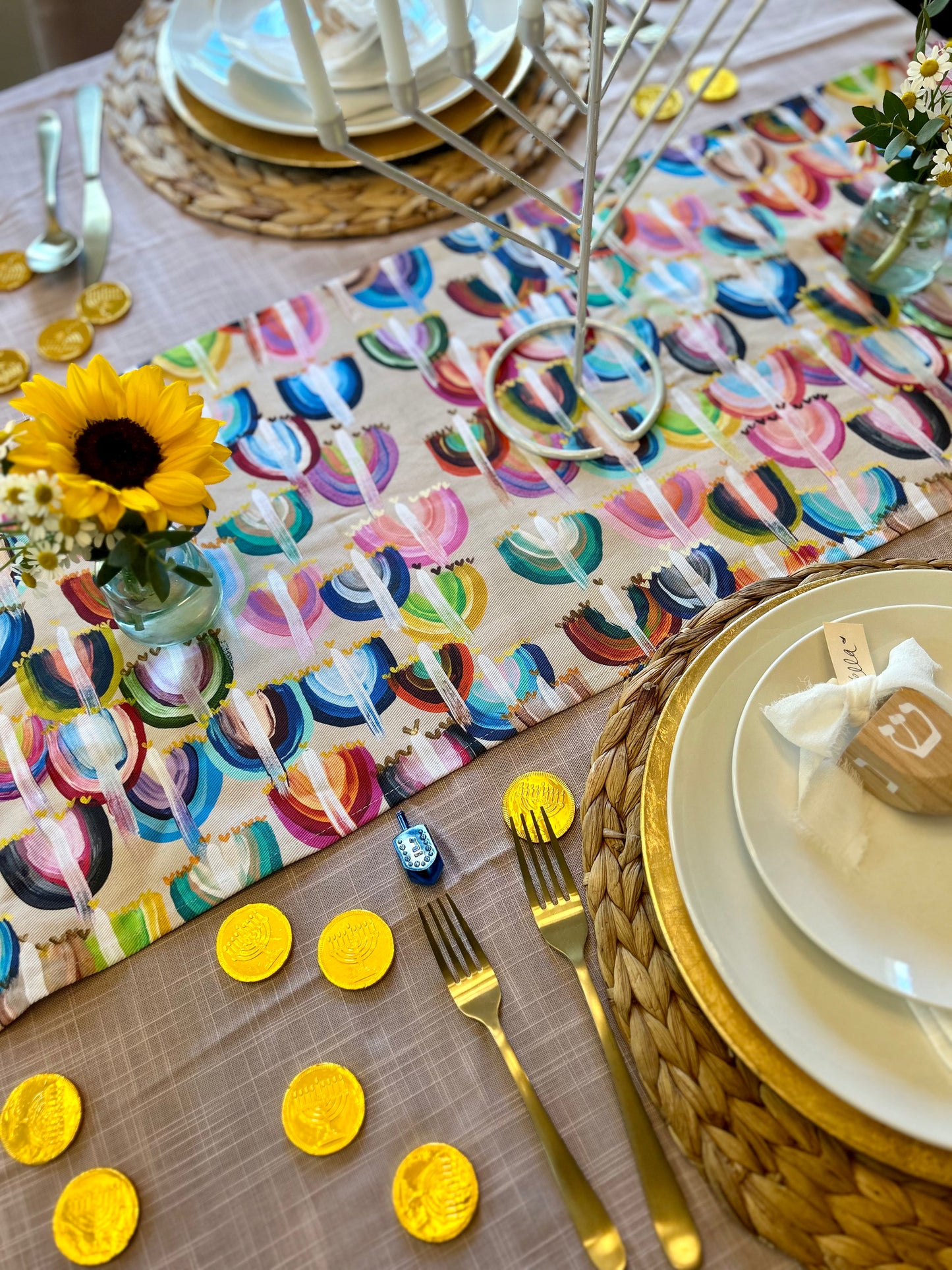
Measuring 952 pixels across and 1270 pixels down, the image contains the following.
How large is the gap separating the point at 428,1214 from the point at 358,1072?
3.9 inches

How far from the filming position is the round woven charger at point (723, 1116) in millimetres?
511

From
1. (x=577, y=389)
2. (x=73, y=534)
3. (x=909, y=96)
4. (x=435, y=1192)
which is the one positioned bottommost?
(x=435, y=1192)

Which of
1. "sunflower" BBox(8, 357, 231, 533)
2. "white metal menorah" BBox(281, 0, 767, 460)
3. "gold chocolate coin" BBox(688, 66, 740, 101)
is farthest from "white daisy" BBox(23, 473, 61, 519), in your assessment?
"gold chocolate coin" BBox(688, 66, 740, 101)

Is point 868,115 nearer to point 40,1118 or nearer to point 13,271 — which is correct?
point 13,271

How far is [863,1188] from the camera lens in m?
0.52

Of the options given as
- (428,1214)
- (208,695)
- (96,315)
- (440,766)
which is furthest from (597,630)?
(96,315)

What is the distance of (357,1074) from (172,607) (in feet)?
1.36

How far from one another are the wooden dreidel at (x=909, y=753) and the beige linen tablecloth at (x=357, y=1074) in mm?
228

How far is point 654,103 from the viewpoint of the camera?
1103 millimetres

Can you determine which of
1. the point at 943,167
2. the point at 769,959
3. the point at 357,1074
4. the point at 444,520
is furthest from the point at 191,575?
the point at 943,167

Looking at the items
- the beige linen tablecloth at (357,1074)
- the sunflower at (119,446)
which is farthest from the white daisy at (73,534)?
the beige linen tablecloth at (357,1074)

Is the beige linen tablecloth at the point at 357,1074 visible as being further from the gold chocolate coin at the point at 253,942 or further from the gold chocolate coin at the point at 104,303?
the gold chocolate coin at the point at 104,303

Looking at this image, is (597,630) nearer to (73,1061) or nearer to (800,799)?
(800,799)

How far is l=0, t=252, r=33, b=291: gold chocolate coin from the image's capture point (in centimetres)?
104
